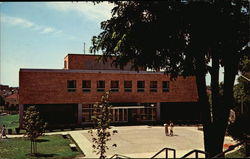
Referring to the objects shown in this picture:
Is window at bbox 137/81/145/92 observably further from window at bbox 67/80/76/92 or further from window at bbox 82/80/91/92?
window at bbox 67/80/76/92

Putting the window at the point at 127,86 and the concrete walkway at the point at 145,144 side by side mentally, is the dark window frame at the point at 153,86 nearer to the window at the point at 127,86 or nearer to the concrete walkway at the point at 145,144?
the window at the point at 127,86

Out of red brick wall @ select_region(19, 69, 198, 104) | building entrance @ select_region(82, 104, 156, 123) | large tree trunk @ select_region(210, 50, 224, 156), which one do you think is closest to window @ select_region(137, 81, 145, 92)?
red brick wall @ select_region(19, 69, 198, 104)

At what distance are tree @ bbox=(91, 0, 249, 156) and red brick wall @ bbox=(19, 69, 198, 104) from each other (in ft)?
79.1

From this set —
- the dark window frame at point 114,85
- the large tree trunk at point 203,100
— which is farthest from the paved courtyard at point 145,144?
the dark window frame at point 114,85

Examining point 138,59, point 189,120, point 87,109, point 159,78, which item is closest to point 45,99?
point 87,109

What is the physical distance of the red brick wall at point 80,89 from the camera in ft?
113

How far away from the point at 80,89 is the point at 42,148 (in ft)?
52.9

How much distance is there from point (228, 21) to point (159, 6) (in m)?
2.92

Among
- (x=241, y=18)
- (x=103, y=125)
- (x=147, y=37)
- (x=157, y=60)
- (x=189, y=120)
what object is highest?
(x=241, y=18)

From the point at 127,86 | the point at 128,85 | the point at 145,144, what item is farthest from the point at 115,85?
Result: the point at 145,144

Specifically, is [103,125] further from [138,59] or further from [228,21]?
[228,21]

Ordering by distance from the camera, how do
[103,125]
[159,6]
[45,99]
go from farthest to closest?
[45,99]
[103,125]
[159,6]

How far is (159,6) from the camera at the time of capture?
1078cm

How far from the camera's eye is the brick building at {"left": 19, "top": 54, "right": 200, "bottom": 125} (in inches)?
1377
